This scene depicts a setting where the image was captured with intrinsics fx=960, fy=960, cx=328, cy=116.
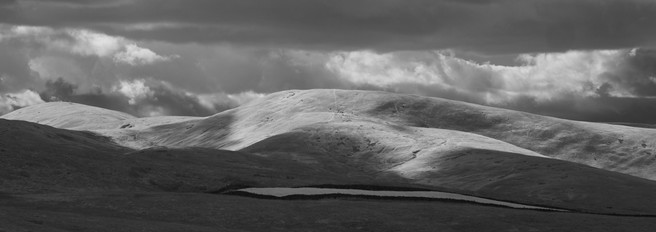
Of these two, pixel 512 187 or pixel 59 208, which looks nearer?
pixel 59 208

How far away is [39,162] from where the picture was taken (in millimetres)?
108312

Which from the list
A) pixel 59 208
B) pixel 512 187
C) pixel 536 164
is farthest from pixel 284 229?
pixel 536 164

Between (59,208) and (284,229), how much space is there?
754 inches

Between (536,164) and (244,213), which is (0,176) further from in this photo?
(536,164)

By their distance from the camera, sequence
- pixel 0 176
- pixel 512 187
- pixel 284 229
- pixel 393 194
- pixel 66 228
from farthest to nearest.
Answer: pixel 512 187, pixel 393 194, pixel 0 176, pixel 284 229, pixel 66 228

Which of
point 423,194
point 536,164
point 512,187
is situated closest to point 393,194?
point 423,194

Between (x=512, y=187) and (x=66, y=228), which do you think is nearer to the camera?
(x=66, y=228)

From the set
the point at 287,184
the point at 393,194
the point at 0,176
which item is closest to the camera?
the point at 0,176

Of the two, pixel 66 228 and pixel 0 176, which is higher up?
pixel 0 176

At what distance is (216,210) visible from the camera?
83250 mm

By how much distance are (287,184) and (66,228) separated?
181ft

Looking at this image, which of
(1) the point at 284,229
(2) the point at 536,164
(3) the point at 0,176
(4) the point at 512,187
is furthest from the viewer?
(2) the point at 536,164

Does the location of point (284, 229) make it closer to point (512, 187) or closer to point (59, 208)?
point (59, 208)

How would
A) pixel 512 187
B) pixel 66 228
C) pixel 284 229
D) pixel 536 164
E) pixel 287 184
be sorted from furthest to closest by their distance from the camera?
pixel 536 164
pixel 512 187
pixel 287 184
pixel 284 229
pixel 66 228
